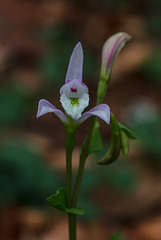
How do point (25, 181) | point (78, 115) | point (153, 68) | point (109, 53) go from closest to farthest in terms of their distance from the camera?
point (78, 115) < point (109, 53) < point (25, 181) < point (153, 68)

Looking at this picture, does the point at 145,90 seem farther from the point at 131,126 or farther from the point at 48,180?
the point at 48,180

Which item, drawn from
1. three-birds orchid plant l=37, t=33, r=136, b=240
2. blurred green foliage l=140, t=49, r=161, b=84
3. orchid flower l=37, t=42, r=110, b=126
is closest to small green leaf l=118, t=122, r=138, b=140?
three-birds orchid plant l=37, t=33, r=136, b=240

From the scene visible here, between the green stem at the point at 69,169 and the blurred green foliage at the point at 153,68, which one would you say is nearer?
the green stem at the point at 69,169

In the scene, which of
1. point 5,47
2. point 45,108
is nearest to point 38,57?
point 5,47

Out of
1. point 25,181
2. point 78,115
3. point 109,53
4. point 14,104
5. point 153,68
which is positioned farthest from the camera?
point 153,68

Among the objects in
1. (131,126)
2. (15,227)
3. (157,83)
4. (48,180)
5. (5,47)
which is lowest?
(15,227)

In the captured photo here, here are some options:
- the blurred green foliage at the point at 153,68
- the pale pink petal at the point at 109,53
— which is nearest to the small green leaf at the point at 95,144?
the pale pink petal at the point at 109,53

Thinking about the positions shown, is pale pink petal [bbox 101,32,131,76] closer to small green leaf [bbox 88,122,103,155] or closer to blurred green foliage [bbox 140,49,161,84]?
small green leaf [bbox 88,122,103,155]

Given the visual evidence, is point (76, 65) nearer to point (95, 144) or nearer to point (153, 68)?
point (95, 144)

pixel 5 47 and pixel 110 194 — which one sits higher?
pixel 5 47

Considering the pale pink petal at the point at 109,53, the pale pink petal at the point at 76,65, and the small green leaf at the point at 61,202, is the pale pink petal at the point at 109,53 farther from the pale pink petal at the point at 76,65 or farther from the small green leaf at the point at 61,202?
the small green leaf at the point at 61,202

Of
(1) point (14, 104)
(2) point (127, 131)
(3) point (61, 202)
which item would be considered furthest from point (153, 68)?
(3) point (61, 202)
